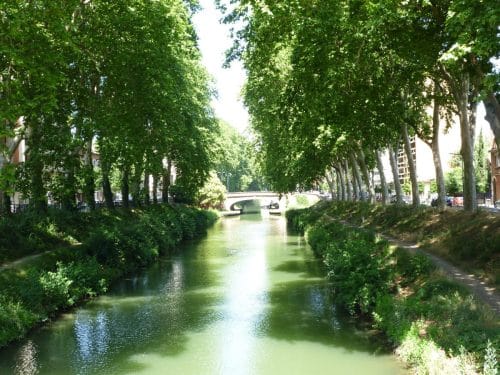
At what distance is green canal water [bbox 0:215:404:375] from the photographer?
13023mm

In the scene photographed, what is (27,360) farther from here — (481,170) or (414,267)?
(481,170)

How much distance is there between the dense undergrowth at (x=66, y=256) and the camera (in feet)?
Result: 52.0

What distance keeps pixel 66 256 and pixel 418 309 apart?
13.8m

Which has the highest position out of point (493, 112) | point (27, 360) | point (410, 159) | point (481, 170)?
point (493, 112)

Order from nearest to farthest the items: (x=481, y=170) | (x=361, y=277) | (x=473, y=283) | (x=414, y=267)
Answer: (x=473, y=283), (x=414, y=267), (x=361, y=277), (x=481, y=170)

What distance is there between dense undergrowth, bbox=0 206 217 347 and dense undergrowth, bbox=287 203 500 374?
9.24 metres

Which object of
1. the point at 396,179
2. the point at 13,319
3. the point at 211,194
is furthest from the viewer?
the point at 211,194

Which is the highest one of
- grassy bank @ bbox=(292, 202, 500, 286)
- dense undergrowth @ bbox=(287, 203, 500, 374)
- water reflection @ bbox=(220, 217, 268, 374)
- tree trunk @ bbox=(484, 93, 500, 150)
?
tree trunk @ bbox=(484, 93, 500, 150)

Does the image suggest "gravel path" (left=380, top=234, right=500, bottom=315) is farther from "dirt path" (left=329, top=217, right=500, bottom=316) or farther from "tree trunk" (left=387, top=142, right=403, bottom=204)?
"tree trunk" (left=387, top=142, right=403, bottom=204)

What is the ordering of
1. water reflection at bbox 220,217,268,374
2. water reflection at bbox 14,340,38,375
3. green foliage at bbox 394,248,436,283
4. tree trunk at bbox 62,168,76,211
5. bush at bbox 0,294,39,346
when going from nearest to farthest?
water reflection at bbox 14,340,38,375 < water reflection at bbox 220,217,268,374 < bush at bbox 0,294,39,346 < green foliage at bbox 394,248,436,283 < tree trunk at bbox 62,168,76,211

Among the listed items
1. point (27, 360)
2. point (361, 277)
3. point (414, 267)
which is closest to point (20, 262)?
point (27, 360)

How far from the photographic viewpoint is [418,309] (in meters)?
13.1

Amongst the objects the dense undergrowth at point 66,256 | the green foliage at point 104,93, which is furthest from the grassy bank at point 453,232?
the dense undergrowth at point 66,256

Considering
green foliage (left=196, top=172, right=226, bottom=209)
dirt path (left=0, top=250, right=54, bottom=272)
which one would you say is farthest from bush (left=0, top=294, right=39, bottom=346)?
green foliage (left=196, top=172, right=226, bottom=209)
